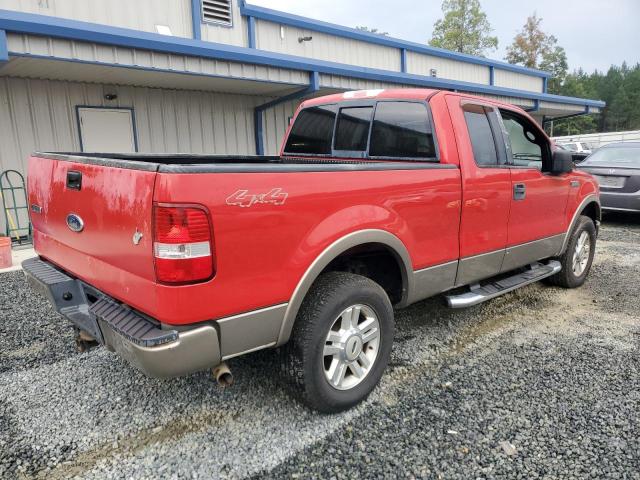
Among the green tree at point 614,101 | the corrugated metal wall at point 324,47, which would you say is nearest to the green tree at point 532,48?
the green tree at point 614,101

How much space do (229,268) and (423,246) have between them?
4.90 feet

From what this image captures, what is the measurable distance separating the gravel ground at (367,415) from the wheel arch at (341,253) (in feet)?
1.25

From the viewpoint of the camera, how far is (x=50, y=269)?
121 inches

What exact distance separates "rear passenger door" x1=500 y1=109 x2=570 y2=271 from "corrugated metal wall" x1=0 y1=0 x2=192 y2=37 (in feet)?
27.6

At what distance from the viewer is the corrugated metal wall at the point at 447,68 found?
16.3 m

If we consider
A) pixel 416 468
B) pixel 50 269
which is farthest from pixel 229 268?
pixel 50 269

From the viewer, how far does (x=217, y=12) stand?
11086 millimetres

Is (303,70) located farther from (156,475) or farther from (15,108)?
(156,475)

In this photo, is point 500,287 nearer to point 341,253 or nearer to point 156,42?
point 341,253

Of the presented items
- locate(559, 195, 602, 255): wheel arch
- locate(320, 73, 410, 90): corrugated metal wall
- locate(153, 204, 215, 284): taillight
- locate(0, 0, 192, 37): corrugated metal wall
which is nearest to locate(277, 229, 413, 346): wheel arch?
locate(153, 204, 215, 284): taillight

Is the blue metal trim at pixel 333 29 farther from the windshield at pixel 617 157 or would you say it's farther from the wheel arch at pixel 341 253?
the wheel arch at pixel 341 253

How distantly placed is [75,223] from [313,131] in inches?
92.3

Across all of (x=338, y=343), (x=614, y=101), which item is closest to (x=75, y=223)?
(x=338, y=343)

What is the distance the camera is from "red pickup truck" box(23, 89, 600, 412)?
212cm
